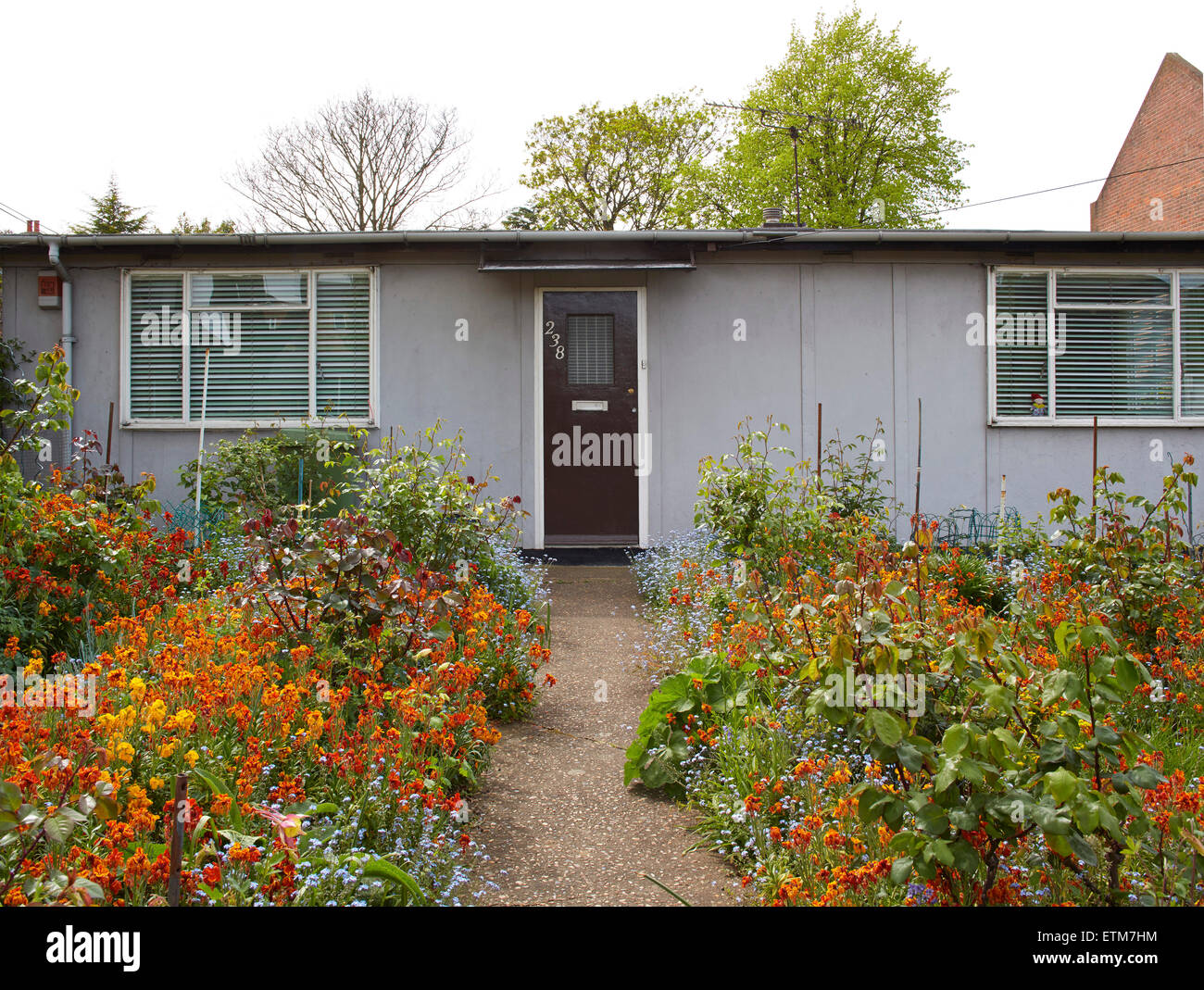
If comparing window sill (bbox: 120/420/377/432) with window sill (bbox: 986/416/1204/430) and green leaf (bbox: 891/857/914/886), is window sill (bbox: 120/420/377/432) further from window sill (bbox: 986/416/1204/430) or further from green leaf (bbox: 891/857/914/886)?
green leaf (bbox: 891/857/914/886)

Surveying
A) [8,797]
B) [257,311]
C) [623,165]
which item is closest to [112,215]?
[623,165]

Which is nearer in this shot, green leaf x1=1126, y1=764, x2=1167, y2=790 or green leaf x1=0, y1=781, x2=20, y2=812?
green leaf x1=0, y1=781, x2=20, y2=812

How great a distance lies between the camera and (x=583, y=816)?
3137 mm

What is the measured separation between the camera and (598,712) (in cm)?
419

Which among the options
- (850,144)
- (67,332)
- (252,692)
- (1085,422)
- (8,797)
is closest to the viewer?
(8,797)

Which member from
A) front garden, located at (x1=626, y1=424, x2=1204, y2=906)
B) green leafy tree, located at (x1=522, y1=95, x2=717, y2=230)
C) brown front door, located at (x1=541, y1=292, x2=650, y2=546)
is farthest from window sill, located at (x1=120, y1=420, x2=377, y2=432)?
green leafy tree, located at (x1=522, y1=95, x2=717, y2=230)

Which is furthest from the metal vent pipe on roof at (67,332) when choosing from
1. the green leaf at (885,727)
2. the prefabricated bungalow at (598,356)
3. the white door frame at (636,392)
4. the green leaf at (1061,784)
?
the green leaf at (1061,784)

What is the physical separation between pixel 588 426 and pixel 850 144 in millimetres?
20751

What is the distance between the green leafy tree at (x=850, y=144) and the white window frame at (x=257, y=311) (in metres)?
19.1

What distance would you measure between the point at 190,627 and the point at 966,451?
6757mm

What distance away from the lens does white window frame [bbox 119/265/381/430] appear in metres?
7.96

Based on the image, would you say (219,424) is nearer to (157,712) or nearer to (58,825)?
(157,712)

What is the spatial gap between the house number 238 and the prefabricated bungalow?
0.02 metres

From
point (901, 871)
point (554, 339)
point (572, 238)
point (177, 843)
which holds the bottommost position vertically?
point (901, 871)
